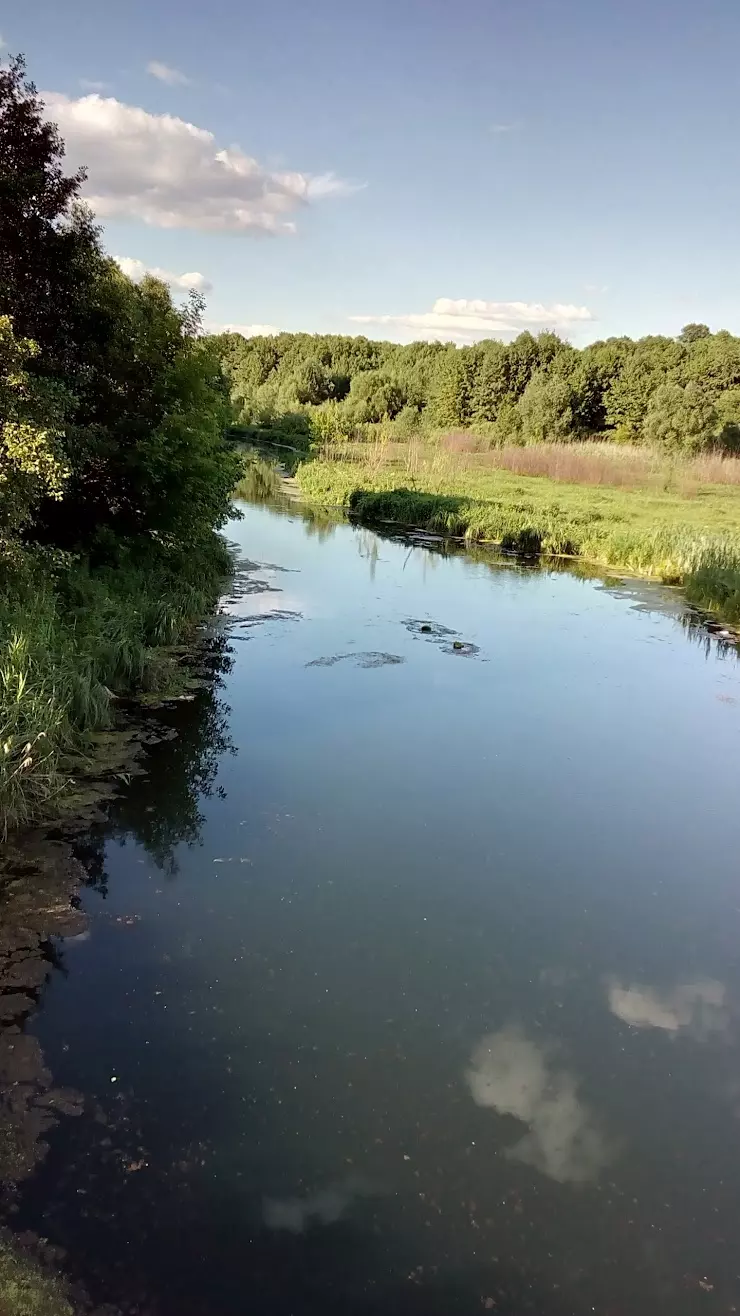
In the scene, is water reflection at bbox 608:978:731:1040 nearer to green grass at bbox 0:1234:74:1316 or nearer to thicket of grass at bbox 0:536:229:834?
green grass at bbox 0:1234:74:1316

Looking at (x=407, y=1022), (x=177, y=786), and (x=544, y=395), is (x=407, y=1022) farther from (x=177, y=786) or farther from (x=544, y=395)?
(x=544, y=395)

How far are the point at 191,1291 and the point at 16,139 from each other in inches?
431

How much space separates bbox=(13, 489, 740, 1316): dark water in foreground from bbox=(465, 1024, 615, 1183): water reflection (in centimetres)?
1

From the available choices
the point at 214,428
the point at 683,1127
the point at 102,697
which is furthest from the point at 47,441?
the point at 683,1127

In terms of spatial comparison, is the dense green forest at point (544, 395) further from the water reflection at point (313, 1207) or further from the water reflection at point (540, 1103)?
the water reflection at point (313, 1207)

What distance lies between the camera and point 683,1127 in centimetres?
435

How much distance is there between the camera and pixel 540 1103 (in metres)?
4.40

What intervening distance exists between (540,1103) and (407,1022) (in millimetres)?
851

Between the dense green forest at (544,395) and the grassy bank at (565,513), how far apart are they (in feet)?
30.7

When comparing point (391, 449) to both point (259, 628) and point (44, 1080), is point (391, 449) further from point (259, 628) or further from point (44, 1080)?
point (44, 1080)

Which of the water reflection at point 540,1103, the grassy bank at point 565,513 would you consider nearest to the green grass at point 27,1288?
the water reflection at point 540,1103

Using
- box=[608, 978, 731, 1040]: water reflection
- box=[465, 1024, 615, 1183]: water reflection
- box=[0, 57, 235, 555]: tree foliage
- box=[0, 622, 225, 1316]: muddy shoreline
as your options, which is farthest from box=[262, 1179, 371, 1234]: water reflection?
box=[0, 57, 235, 555]: tree foliage

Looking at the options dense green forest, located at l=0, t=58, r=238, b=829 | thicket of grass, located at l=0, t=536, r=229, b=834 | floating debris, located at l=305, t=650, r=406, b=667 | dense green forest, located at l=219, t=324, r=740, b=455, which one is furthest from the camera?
dense green forest, located at l=219, t=324, r=740, b=455

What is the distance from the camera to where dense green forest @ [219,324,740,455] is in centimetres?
4338
